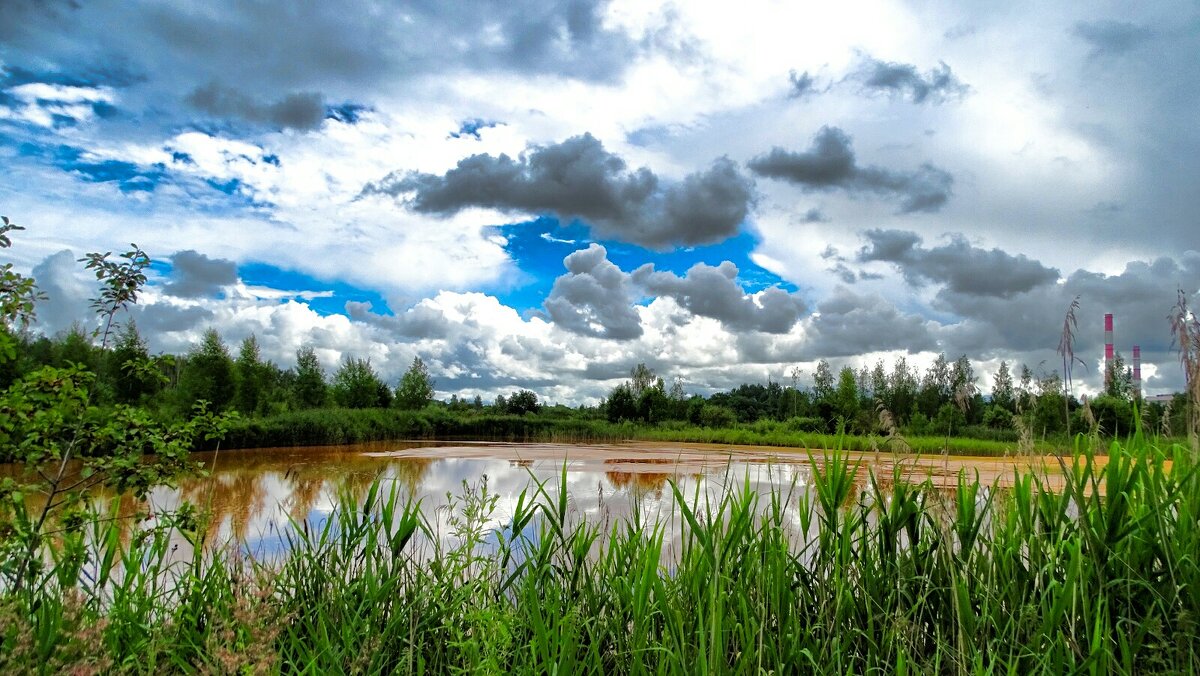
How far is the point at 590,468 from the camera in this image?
16266 millimetres

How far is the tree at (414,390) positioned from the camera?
4544 cm

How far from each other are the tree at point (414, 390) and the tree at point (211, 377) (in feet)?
47.3

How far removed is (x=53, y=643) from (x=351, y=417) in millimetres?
24847

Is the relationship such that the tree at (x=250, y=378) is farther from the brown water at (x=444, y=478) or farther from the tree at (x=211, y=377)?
the brown water at (x=444, y=478)

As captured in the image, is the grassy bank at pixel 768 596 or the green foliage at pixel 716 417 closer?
the grassy bank at pixel 768 596

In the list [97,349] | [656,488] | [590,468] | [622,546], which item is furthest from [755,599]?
[590,468]

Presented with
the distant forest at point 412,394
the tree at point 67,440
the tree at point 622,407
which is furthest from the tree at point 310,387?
the tree at point 67,440

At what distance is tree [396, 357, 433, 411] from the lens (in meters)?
45.4

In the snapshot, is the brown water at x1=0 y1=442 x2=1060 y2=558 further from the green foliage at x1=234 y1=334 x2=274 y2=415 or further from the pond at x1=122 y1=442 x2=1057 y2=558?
the green foliage at x1=234 y1=334 x2=274 y2=415

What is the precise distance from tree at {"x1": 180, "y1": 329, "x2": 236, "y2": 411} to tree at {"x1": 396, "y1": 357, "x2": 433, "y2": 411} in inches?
567

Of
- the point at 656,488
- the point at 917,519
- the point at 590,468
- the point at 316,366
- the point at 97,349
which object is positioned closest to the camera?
the point at 917,519

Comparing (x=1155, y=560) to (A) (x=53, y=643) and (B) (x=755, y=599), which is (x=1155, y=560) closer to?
(B) (x=755, y=599)

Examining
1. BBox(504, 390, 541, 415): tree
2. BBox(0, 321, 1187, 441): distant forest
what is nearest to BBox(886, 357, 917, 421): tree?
BBox(0, 321, 1187, 441): distant forest

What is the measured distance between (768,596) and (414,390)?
45169 millimetres
